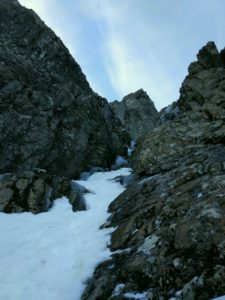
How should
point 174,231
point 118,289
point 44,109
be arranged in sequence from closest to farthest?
point 118,289
point 174,231
point 44,109

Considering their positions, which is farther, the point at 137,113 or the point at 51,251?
the point at 137,113

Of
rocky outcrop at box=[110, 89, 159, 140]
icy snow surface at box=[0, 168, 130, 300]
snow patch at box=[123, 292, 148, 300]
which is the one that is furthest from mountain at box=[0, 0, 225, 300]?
rocky outcrop at box=[110, 89, 159, 140]

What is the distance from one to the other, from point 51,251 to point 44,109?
1743 centimetres

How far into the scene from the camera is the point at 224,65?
3291cm

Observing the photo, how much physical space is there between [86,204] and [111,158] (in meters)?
13.9

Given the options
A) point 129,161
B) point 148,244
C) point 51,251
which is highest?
point 129,161

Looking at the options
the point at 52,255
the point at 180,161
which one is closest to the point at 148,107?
the point at 180,161

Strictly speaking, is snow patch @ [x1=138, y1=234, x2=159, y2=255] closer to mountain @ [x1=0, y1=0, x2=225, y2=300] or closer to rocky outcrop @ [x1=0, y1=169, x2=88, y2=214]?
mountain @ [x1=0, y1=0, x2=225, y2=300]

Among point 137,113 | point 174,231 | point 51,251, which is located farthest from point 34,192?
point 137,113

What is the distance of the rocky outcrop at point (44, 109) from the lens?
25.4m

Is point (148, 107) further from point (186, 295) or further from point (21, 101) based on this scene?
point (186, 295)

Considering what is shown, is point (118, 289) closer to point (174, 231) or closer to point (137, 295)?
point (137, 295)

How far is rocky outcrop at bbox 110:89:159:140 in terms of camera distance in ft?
205

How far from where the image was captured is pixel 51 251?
12906 millimetres
